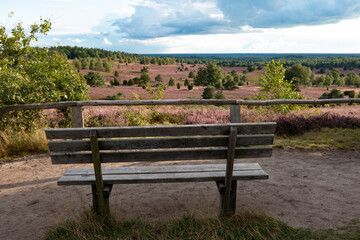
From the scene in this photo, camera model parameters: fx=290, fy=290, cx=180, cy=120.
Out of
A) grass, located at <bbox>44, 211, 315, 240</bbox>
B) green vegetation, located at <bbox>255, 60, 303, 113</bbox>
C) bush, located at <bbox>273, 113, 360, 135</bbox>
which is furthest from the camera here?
green vegetation, located at <bbox>255, 60, 303, 113</bbox>

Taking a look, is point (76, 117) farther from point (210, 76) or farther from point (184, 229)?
point (210, 76)

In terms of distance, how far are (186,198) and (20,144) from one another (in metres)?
4.31

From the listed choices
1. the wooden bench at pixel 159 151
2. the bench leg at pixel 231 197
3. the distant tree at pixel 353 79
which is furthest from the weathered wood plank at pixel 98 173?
the distant tree at pixel 353 79

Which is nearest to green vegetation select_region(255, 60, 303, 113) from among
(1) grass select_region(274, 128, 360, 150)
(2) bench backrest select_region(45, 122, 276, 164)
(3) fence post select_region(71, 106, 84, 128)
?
(1) grass select_region(274, 128, 360, 150)

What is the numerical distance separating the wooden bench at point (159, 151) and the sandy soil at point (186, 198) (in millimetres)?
472

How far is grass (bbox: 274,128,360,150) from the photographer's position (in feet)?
22.3

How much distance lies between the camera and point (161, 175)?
324 centimetres

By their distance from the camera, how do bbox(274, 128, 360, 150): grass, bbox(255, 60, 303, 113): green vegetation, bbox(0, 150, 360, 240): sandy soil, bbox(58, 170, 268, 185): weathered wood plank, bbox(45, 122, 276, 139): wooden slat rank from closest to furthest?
1. bbox(45, 122, 276, 139): wooden slat
2. bbox(58, 170, 268, 185): weathered wood plank
3. bbox(0, 150, 360, 240): sandy soil
4. bbox(274, 128, 360, 150): grass
5. bbox(255, 60, 303, 113): green vegetation

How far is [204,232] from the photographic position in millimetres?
2986

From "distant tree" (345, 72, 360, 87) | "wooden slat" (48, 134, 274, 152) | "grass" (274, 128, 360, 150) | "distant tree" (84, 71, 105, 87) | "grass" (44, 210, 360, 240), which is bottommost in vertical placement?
"distant tree" (345, 72, 360, 87)

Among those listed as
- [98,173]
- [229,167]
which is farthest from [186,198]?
[98,173]

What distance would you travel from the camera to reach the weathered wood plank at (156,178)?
316 centimetres

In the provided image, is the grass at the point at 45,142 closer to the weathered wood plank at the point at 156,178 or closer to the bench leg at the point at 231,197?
the weathered wood plank at the point at 156,178

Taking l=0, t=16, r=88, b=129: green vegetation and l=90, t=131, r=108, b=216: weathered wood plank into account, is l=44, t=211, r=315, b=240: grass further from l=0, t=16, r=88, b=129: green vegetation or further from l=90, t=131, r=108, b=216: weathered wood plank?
l=0, t=16, r=88, b=129: green vegetation
